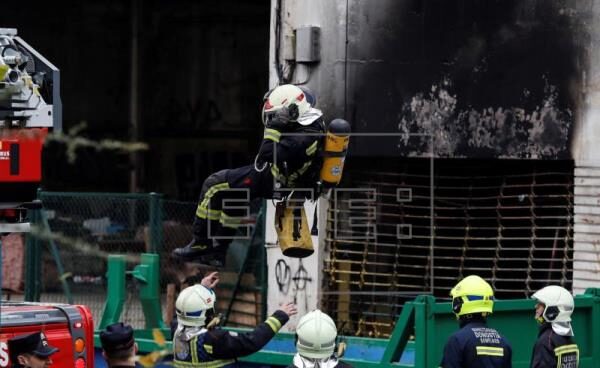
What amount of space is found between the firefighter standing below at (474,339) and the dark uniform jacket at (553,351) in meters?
0.53

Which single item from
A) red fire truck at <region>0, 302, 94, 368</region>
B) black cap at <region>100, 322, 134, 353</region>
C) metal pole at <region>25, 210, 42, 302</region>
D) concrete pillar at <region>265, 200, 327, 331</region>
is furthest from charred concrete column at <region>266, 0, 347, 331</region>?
black cap at <region>100, 322, 134, 353</region>

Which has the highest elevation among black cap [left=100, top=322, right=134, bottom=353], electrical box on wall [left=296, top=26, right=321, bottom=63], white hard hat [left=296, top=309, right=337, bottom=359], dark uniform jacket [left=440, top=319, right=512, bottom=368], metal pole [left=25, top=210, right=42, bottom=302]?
electrical box on wall [left=296, top=26, right=321, bottom=63]

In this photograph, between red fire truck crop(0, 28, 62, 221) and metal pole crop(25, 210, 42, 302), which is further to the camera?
metal pole crop(25, 210, 42, 302)

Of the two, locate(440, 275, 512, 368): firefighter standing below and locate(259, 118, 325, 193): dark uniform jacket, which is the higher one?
locate(259, 118, 325, 193): dark uniform jacket

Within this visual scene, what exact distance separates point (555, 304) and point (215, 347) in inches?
105

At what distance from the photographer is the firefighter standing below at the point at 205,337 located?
9.90 metres

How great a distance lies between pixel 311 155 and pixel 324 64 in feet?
20.8

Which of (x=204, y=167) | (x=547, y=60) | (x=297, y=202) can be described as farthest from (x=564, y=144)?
(x=204, y=167)

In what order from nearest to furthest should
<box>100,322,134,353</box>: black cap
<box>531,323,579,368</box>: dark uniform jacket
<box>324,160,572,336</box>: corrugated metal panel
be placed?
Answer: <box>100,322,134,353</box>: black cap, <box>531,323,579,368</box>: dark uniform jacket, <box>324,160,572,336</box>: corrugated metal panel

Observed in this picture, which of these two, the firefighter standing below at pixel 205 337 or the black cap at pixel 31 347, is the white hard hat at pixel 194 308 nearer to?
the firefighter standing below at pixel 205 337

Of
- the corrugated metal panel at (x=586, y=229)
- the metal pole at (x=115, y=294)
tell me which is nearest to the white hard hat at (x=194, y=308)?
the metal pole at (x=115, y=294)

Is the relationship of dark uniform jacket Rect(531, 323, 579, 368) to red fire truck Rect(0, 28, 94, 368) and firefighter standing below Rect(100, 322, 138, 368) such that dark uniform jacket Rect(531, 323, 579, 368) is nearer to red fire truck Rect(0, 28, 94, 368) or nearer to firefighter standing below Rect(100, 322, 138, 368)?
firefighter standing below Rect(100, 322, 138, 368)

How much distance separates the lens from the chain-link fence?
17.1 meters

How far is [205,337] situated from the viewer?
996 cm
